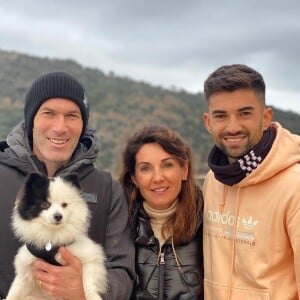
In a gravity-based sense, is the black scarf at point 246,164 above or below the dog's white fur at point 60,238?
above

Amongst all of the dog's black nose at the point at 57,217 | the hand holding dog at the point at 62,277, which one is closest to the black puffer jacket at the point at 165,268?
the hand holding dog at the point at 62,277

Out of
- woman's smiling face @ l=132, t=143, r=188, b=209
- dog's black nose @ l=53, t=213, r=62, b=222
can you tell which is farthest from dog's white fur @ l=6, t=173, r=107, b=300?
woman's smiling face @ l=132, t=143, r=188, b=209

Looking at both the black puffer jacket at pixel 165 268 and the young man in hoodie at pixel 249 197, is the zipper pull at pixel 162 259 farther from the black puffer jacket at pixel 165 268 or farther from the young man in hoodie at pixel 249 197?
the young man in hoodie at pixel 249 197

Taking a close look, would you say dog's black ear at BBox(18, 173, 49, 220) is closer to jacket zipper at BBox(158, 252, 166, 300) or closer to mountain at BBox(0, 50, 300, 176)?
jacket zipper at BBox(158, 252, 166, 300)

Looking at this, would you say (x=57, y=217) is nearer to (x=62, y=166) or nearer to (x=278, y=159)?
(x=62, y=166)

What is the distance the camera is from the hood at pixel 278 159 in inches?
151

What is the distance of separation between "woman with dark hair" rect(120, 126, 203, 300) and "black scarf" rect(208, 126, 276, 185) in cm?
45

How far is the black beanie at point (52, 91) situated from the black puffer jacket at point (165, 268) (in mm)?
1181

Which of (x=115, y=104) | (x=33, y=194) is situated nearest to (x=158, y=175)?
(x=33, y=194)

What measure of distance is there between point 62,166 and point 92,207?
1.46 ft

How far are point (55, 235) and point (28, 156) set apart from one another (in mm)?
707

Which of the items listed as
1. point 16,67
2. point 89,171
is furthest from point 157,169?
point 16,67

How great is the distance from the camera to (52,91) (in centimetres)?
418

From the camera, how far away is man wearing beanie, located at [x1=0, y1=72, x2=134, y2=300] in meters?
4.02
